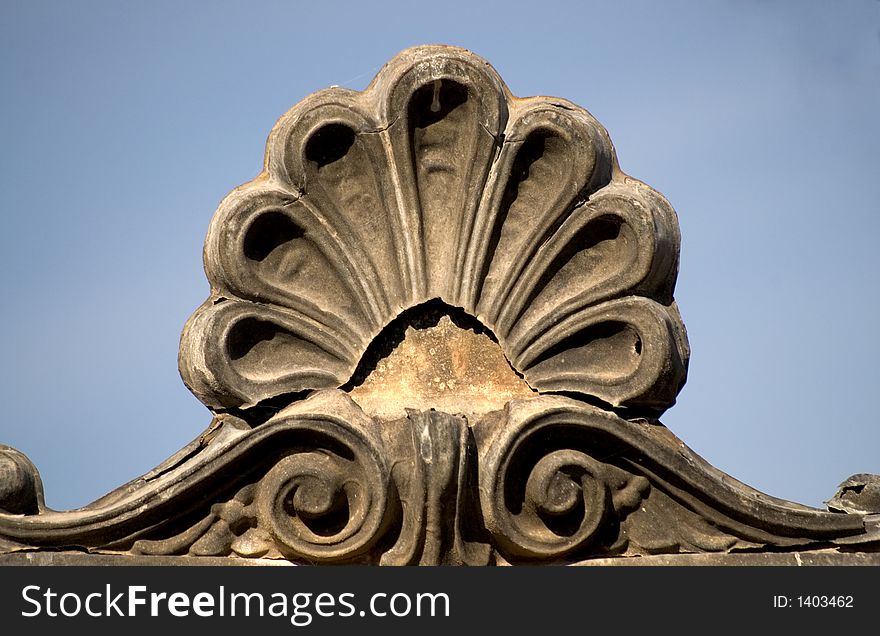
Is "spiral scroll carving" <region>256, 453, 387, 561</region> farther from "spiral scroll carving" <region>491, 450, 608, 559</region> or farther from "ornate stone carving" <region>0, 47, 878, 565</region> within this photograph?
"spiral scroll carving" <region>491, 450, 608, 559</region>

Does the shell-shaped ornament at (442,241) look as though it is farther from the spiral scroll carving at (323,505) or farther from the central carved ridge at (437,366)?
the spiral scroll carving at (323,505)

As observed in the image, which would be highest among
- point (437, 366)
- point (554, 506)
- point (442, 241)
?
point (442, 241)

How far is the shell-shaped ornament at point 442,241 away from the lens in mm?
6586

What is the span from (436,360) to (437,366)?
0.09 ft

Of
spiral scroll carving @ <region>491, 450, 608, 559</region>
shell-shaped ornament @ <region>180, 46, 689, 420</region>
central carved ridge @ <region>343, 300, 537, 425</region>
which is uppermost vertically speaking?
shell-shaped ornament @ <region>180, 46, 689, 420</region>

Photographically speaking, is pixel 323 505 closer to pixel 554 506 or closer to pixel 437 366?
pixel 437 366

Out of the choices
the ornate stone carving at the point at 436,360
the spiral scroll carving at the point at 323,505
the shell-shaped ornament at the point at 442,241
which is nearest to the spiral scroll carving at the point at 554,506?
the ornate stone carving at the point at 436,360

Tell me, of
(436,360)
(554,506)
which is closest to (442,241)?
(436,360)

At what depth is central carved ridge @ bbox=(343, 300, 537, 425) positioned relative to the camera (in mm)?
6629

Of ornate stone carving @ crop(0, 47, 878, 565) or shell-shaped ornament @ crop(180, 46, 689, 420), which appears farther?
shell-shaped ornament @ crop(180, 46, 689, 420)

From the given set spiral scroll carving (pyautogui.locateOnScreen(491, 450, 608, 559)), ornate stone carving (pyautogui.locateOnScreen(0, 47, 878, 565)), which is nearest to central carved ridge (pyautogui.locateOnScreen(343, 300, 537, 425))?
ornate stone carving (pyautogui.locateOnScreen(0, 47, 878, 565))

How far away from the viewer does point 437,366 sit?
6.68 m

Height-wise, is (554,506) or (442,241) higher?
(442,241)

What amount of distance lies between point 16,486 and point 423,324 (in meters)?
1.79
